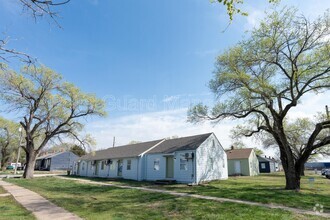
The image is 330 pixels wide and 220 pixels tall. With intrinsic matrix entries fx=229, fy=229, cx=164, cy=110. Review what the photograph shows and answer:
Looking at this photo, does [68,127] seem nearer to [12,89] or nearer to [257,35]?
[12,89]

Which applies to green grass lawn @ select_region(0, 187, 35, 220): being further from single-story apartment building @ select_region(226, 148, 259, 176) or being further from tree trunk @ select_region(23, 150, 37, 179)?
single-story apartment building @ select_region(226, 148, 259, 176)

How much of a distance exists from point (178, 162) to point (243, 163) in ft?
59.2

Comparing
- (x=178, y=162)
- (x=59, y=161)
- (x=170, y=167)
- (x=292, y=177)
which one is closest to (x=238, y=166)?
(x=170, y=167)

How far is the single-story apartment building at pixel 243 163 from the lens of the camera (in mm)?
34562

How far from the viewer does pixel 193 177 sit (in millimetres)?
19453

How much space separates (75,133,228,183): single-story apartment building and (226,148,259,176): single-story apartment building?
11.8 metres

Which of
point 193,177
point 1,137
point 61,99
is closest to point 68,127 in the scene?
point 61,99

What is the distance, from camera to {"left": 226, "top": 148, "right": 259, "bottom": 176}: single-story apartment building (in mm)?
34562

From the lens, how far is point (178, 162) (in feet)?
68.7

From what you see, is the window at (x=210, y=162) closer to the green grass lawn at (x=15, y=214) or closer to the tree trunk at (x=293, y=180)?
the tree trunk at (x=293, y=180)

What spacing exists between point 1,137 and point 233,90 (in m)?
47.9

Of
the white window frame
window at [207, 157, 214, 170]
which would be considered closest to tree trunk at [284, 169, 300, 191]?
window at [207, 157, 214, 170]

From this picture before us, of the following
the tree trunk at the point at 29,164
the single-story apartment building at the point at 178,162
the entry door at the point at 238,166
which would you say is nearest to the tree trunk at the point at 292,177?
the single-story apartment building at the point at 178,162

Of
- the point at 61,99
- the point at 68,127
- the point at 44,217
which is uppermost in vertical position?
the point at 61,99
